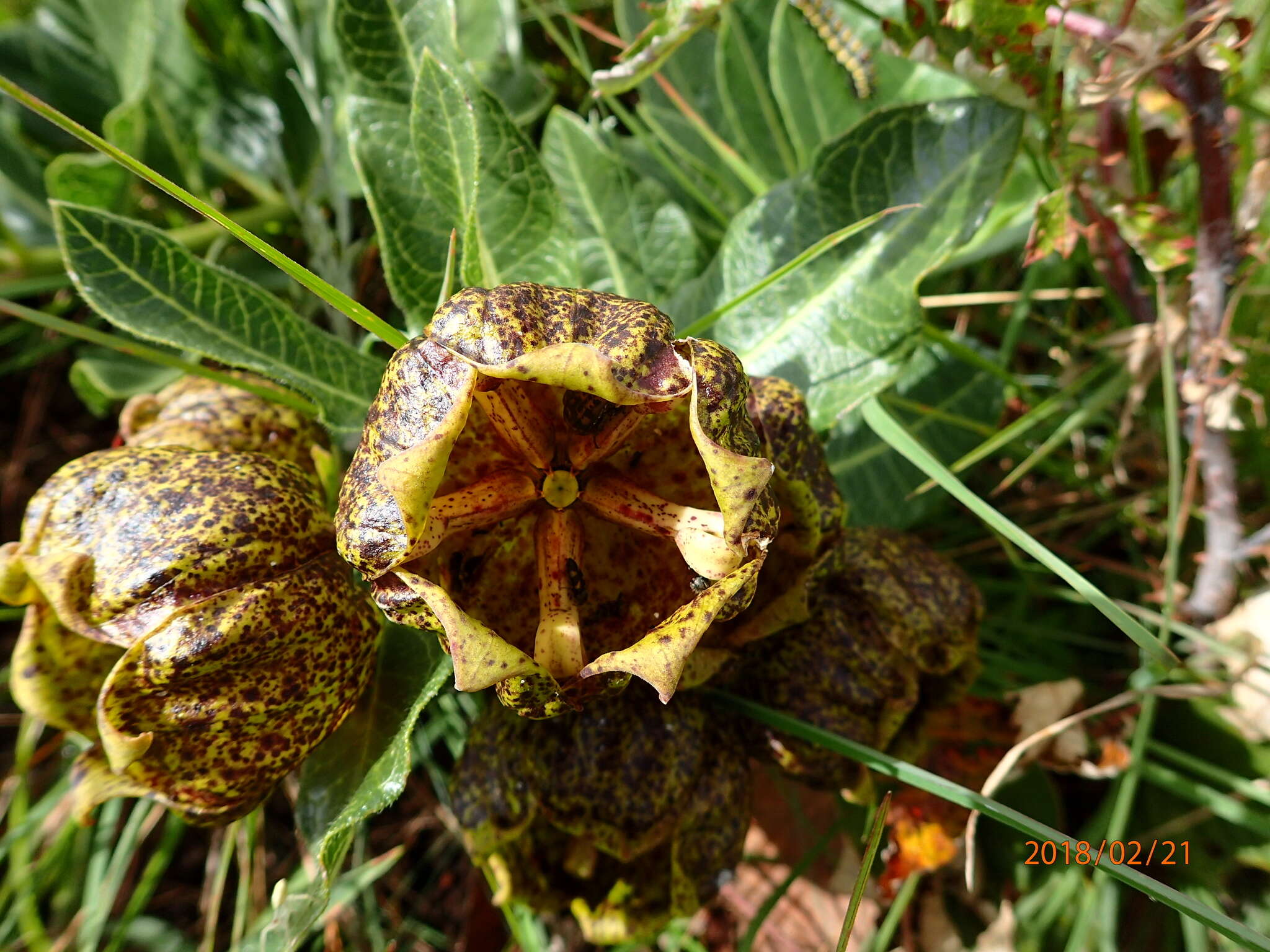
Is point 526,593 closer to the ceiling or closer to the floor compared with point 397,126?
closer to the floor

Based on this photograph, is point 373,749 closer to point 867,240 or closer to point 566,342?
point 566,342

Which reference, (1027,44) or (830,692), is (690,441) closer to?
(830,692)

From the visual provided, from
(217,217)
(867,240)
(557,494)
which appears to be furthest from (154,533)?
(867,240)

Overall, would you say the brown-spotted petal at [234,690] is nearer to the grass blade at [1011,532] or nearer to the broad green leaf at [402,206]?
the broad green leaf at [402,206]

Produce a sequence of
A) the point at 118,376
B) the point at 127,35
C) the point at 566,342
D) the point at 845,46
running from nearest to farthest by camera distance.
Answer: the point at 566,342, the point at 845,46, the point at 118,376, the point at 127,35

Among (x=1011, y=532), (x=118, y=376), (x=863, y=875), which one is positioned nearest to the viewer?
(x=863, y=875)

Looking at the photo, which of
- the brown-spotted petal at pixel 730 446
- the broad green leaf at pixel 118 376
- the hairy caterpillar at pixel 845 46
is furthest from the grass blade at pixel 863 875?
the broad green leaf at pixel 118 376

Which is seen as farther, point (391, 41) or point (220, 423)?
point (391, 41)
